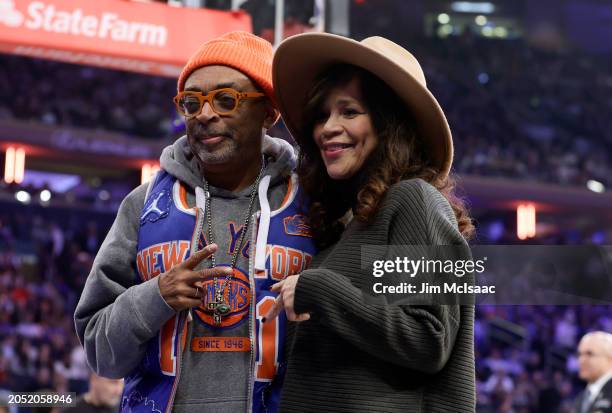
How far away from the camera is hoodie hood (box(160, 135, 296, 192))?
7.50 ft

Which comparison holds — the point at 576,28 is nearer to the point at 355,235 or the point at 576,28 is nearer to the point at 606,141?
the point at 606,141

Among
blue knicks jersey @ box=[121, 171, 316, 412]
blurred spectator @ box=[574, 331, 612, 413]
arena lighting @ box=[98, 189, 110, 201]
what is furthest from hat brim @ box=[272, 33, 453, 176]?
arena lighting @ box=[98, 189, 110, 201]

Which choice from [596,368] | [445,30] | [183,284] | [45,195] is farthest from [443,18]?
[183,284]

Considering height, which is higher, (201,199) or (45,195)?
(45,195)

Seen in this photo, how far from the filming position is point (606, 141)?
752 inches

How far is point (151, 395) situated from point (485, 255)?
2.97 feet

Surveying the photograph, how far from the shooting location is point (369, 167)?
2.07 metres

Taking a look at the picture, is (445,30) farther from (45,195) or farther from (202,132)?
(202,132)

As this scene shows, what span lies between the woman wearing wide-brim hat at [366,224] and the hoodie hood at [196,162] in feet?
0.27

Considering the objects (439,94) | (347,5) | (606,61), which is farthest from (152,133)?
(606,61)

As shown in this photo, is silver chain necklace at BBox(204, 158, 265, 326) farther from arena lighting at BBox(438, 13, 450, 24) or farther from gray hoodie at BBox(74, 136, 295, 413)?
arena lighting at BBox(438, 13, 450, 24)

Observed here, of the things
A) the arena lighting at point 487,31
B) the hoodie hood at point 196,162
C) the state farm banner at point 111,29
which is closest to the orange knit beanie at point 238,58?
the hoodie hood at point 196,162

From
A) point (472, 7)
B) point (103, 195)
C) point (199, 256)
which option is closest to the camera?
point (199, 256)

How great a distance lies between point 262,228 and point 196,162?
301 mm
